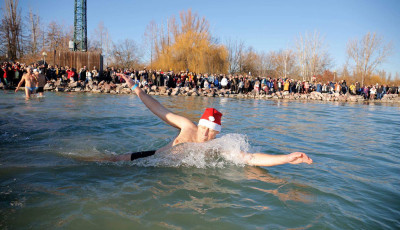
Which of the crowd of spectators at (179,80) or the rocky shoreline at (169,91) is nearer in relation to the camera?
the crowd of spectators at (179,80)

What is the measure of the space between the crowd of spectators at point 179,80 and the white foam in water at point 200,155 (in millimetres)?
17822

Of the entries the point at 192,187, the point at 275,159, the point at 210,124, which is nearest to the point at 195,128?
the point at 210,124

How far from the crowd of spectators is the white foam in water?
17822 mm

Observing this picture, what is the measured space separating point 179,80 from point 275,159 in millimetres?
21302

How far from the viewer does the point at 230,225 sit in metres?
2.30

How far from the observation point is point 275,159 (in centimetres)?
343

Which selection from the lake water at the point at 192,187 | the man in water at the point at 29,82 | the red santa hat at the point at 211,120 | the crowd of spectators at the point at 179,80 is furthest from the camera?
the crowd of spectators at the point at 179,80

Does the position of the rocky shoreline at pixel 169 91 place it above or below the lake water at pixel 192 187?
above

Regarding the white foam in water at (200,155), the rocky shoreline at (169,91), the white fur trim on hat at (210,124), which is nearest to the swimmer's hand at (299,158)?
the white foam in water at (200,155)

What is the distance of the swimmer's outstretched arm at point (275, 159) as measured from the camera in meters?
3.04

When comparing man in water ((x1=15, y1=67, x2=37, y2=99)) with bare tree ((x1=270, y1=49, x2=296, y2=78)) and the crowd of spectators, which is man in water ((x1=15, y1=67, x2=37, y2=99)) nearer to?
the crowd of spectators

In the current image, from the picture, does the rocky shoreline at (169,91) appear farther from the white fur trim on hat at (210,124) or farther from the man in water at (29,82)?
the white fur trim on hat at (210,124)

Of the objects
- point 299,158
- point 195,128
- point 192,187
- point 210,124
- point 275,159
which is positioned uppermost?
point 210,124

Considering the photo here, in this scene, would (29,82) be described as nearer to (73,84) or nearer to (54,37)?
(73,84)
